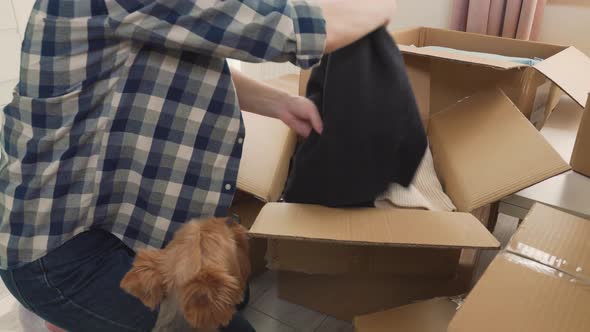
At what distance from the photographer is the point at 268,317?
1313 millimetres

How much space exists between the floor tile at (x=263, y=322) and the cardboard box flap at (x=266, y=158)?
1.34ft

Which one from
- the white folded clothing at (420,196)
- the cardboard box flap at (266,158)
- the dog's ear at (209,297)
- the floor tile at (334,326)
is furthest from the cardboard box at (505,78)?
the dog's ear at (209,297)

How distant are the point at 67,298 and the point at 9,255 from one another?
0.13m

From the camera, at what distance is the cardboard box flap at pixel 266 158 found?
1.10m

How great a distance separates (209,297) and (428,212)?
18.9 inches

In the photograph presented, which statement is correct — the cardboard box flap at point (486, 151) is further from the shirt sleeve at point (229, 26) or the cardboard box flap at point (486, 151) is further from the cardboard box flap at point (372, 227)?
the shirt sleeve at point (229, 26)

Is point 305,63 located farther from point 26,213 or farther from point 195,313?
point 26,213

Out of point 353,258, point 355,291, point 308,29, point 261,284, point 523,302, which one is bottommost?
point 261,284

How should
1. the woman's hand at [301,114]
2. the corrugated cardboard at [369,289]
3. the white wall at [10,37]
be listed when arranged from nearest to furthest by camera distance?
the woman's hand at [301,114]
the corrugated cardboard at [369,289]
the white wall at [10,37]

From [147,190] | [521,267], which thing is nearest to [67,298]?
[147,190]

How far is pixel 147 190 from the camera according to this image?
2.81ft

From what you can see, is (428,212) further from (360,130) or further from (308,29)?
(308,29)

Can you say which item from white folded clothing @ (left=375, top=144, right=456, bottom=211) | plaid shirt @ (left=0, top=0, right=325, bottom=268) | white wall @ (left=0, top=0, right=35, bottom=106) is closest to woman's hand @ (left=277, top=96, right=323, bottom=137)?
plaid shirt @ (left=0, top=0, right=325, bottom=268)

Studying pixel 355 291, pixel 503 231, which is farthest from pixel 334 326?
pixel 503 231
